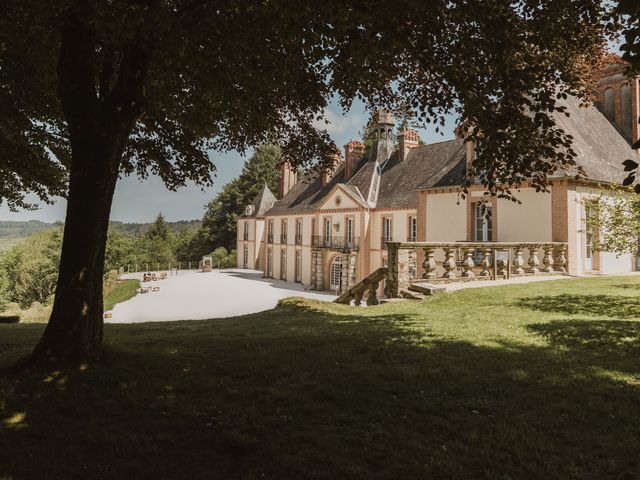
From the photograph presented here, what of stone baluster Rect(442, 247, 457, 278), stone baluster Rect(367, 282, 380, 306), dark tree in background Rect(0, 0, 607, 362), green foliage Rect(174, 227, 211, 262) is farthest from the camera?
green foliage Rect(174, 227, 211, 262)

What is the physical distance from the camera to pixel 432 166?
3148 cm

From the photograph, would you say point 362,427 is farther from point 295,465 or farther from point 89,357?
point 89,357

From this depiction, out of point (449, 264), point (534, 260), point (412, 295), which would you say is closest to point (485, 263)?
point (449, 264)

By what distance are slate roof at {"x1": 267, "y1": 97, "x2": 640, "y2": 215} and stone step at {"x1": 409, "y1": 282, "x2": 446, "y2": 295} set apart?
10.6ft

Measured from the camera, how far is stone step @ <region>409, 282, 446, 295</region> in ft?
42.2

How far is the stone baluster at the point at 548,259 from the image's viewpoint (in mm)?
17109

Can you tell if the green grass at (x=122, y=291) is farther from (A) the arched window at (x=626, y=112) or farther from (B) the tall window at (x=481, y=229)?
(A) the arched window at (x=626, y=112)

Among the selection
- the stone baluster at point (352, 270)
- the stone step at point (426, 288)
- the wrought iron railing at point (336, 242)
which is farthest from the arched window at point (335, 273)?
the stone step at point (426, 288)

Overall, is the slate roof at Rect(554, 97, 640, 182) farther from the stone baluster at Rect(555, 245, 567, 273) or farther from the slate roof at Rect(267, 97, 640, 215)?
the stone baluster at Rect(555, 245, 567, 273)

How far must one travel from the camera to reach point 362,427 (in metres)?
3.85

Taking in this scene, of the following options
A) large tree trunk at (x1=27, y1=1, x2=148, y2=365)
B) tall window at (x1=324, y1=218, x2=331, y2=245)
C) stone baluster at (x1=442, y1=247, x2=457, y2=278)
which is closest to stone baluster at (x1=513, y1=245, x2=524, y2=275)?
stone baluster at (x1=442, y1=247, x2=457, y2=278)

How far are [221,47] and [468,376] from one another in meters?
4.68

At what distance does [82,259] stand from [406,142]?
31.7 meters

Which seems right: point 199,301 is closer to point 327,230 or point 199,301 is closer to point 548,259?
point 327,230
